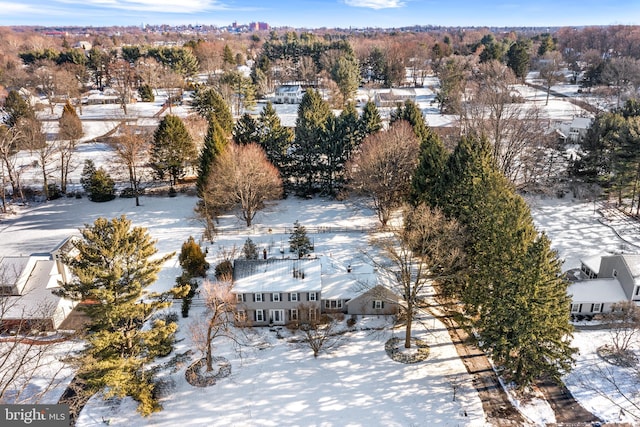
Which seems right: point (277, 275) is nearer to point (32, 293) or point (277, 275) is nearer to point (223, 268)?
point (223, 268)

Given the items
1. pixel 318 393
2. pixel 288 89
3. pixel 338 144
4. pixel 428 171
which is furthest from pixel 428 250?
pixel 288 89

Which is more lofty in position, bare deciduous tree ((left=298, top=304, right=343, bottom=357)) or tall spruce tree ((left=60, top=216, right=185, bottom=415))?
tall spruce tree ((left=60, top=216, right=185, bottom=415))

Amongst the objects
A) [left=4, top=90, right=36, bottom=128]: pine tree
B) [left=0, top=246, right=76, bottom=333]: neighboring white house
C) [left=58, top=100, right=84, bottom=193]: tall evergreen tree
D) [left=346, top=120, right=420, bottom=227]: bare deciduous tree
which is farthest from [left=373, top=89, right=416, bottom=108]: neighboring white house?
[left=0, top=246, right=76, bottom=333]: neighboring white house

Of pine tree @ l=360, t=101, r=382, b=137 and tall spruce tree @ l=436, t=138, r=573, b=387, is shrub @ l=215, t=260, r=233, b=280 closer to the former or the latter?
tall spruce tree @ l=436, t=138, r=573, b=387

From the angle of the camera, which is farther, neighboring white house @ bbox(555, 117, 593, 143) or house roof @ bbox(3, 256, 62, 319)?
neighboring white house @ bbox(555, 117, 593, 143)

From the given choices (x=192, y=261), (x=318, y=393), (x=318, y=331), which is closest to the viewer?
(x=318, y=393)

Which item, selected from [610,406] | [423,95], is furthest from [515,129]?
[423,95]
